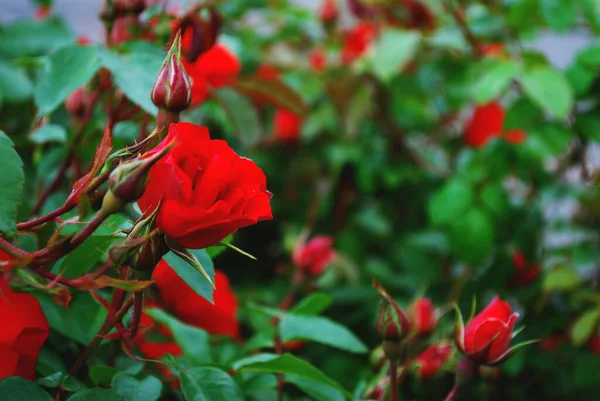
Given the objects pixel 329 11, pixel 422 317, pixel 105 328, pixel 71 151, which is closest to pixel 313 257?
pixel 422 317

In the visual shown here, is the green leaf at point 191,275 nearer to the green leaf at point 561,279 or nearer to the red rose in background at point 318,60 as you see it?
the green leaf at point 561,279

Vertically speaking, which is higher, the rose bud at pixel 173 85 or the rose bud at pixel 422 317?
the rose bud at pixel 173 85

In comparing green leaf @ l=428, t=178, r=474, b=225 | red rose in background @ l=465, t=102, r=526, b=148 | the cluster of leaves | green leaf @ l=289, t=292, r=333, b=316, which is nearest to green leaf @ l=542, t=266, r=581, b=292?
the cluster of leaves

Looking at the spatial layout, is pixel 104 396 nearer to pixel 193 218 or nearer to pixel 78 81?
pixel 193 218

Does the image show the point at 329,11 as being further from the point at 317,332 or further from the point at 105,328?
the point at 105,328

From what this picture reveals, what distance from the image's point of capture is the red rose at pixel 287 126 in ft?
3.70

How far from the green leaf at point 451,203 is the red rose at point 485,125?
16 centimetres

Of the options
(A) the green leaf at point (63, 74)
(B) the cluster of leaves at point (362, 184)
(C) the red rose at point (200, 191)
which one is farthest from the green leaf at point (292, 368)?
(A) the green leaf at point (63, 74)

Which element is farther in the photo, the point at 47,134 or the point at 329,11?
the point at 329,11

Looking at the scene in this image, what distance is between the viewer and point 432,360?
593mm

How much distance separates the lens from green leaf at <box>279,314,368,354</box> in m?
0.51

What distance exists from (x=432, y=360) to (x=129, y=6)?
0.40m

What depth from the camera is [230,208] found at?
0.30 m

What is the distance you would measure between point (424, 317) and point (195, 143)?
35cm
